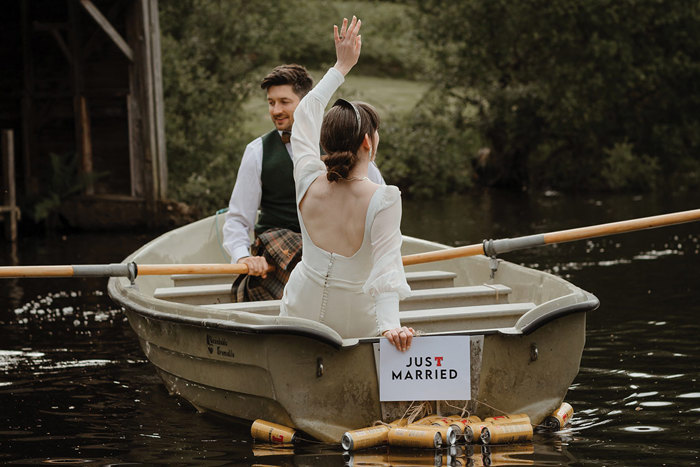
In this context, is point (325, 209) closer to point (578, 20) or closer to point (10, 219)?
point (10, 219)

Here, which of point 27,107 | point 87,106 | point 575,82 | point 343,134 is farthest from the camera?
point 575,82

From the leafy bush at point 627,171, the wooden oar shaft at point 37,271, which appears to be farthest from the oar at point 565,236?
the leafy bush at point 627,171

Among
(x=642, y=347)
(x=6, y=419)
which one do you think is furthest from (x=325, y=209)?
(x=642, y=347)

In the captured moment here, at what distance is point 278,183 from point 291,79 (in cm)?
61

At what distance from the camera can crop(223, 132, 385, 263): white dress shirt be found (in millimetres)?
5961

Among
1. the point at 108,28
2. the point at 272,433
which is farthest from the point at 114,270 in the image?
the point at 108,28

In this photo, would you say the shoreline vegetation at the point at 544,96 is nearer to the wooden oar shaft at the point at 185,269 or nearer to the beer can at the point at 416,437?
the wooden oar shaft at the point at 185,269

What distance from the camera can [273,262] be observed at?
5852 mm

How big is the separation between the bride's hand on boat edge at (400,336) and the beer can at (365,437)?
0.36 meters

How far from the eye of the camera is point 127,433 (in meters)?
5.21

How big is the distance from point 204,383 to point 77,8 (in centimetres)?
1068

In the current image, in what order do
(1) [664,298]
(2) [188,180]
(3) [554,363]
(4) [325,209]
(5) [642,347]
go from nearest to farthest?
(4) [325,209], (3) [554,363], (5) [642,347], (1) [664,298], (2) [188,180]

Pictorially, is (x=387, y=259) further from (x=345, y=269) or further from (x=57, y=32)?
(x=57, y=32)

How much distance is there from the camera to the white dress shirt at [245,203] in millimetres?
5961
